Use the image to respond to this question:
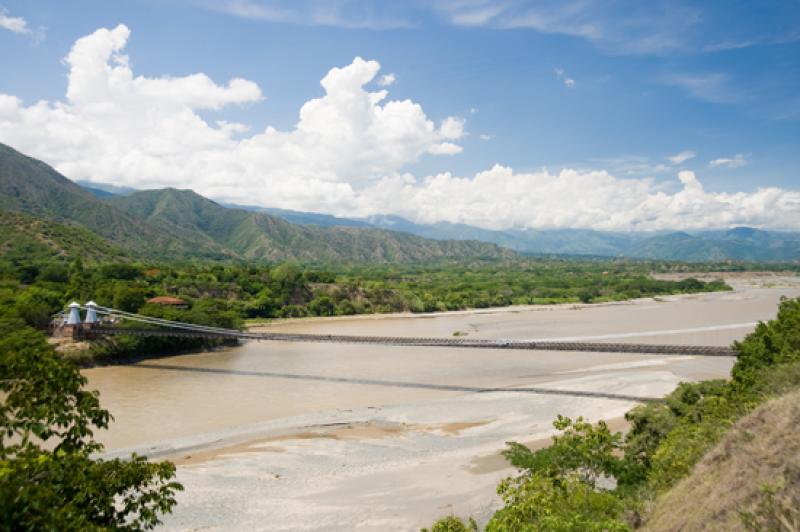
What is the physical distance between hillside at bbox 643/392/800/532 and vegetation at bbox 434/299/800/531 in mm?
61

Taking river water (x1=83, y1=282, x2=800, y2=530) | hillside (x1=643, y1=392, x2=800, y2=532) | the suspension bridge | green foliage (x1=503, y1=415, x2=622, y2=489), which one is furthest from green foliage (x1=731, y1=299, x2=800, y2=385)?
the suspension bridge

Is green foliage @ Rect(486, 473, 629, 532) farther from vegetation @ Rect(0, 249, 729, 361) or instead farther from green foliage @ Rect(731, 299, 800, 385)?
vegetation @ Rect(0, 249, 729, 361)

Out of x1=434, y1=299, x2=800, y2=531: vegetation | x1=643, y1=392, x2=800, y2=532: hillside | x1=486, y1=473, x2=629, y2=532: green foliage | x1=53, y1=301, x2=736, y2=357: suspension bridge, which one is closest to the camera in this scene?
x1=643, y1=392, x2=800, y2=532: hillside

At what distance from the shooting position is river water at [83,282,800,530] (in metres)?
12.5

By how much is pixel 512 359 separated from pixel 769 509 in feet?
93.5

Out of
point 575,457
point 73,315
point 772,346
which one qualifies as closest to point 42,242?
point 73,315

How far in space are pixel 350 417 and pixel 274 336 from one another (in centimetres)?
1263

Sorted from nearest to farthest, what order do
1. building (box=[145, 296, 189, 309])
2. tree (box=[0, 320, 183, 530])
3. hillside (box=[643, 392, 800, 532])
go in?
tree (box=[0, 320, 183, 530]) → hillside (box=[643, 392, 800, 532]) → building (box=[145, 296, 189, 309])

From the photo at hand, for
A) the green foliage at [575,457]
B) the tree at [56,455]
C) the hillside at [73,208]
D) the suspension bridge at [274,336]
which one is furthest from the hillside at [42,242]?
the tree at [56,455]

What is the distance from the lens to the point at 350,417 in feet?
66.0

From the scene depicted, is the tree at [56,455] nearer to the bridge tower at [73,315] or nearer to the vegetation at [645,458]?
the vegetation at [645,458]

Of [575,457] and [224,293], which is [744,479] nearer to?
[575,457]

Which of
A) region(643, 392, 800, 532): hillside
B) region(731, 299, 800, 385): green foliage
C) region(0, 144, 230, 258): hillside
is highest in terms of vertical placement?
region(0, 144, 230, 258): hillside

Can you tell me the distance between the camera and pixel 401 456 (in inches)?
627
